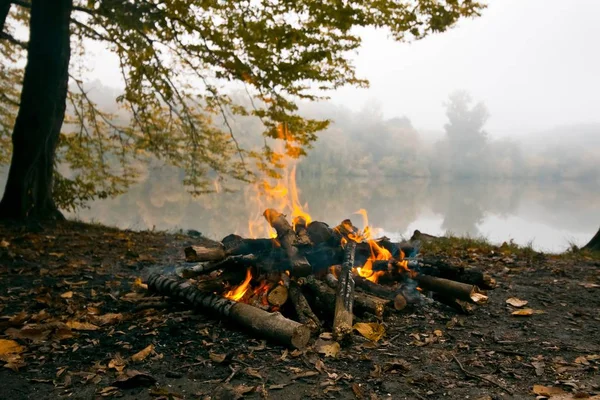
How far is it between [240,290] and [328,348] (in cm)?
147

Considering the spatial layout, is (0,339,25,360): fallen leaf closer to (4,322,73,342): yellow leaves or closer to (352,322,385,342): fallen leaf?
(4,322,73,342): yellow leaves

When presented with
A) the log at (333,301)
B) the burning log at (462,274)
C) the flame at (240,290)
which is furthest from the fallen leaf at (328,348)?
the burning log at (462,274)

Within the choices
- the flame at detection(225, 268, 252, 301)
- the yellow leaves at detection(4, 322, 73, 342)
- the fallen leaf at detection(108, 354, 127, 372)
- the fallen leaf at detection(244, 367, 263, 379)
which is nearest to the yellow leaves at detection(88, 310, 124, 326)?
the yellow leaves at detection(4, 322, 73, 342)

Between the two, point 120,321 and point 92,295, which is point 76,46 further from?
point 120,321

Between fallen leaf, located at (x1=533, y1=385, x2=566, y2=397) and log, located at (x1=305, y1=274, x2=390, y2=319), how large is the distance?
1648 mm

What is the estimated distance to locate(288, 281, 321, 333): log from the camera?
12.8 ft

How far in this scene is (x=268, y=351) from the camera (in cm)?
353

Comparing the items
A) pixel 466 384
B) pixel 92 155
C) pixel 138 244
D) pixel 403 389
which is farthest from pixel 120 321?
pixel 92 155

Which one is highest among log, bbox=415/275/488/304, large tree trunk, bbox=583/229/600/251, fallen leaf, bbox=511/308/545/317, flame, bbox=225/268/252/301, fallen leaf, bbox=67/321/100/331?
large tree trunk, bbox=583/229/600/251

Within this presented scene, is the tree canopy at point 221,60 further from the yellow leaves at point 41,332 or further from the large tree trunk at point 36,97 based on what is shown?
the yellow leaves at point 41,332

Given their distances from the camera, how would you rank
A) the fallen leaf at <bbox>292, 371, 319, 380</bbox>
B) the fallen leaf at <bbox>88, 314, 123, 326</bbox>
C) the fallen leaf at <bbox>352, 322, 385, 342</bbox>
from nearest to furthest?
the fallen leaf at <bbox>292, 371, 319, 380</bbox> < the fallen leaf at <bbox>352, 322, 385, 342</bbox> < the fallen leaf at <bbox>88, 314, 123, 326</bbox>

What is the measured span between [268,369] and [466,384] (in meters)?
1.59

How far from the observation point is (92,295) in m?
5.11

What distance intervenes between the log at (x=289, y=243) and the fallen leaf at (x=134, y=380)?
1962mm
